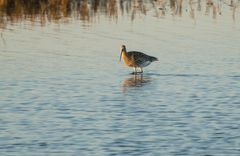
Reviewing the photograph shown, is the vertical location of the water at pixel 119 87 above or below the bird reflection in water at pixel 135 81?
above

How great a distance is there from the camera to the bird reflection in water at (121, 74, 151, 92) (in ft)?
51.7

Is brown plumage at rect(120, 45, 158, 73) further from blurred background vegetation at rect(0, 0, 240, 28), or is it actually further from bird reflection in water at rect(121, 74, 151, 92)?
blurred background vegetation at rect(0, 0, 240, 28)

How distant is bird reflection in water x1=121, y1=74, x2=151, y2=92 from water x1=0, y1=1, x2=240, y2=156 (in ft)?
0.08

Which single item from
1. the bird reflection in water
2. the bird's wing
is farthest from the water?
the bird's wing

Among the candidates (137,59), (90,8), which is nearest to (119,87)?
(137,59)

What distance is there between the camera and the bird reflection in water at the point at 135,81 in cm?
1577

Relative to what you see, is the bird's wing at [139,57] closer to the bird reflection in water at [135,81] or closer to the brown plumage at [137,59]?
the brown plumage at [137,59]

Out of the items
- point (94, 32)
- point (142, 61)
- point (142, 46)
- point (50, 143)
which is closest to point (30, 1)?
point (94, 32)

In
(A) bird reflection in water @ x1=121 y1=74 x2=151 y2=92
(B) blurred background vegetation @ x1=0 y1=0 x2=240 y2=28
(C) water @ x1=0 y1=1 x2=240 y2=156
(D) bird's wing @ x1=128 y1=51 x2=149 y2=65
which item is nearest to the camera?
(C) water @ x1=0 y1=1 x2=240 y2=156

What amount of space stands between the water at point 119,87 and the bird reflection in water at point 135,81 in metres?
0.02

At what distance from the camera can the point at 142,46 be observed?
20484 mm

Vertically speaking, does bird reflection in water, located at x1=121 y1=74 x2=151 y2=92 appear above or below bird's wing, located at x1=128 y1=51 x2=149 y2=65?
below

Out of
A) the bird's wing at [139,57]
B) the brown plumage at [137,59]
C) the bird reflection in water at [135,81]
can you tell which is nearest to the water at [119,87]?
the bird reflection in water at [135,81]

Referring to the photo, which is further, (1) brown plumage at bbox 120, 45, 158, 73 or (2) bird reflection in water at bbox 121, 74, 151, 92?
(1) brown plumage at bbox 120, 45, 158, 73
